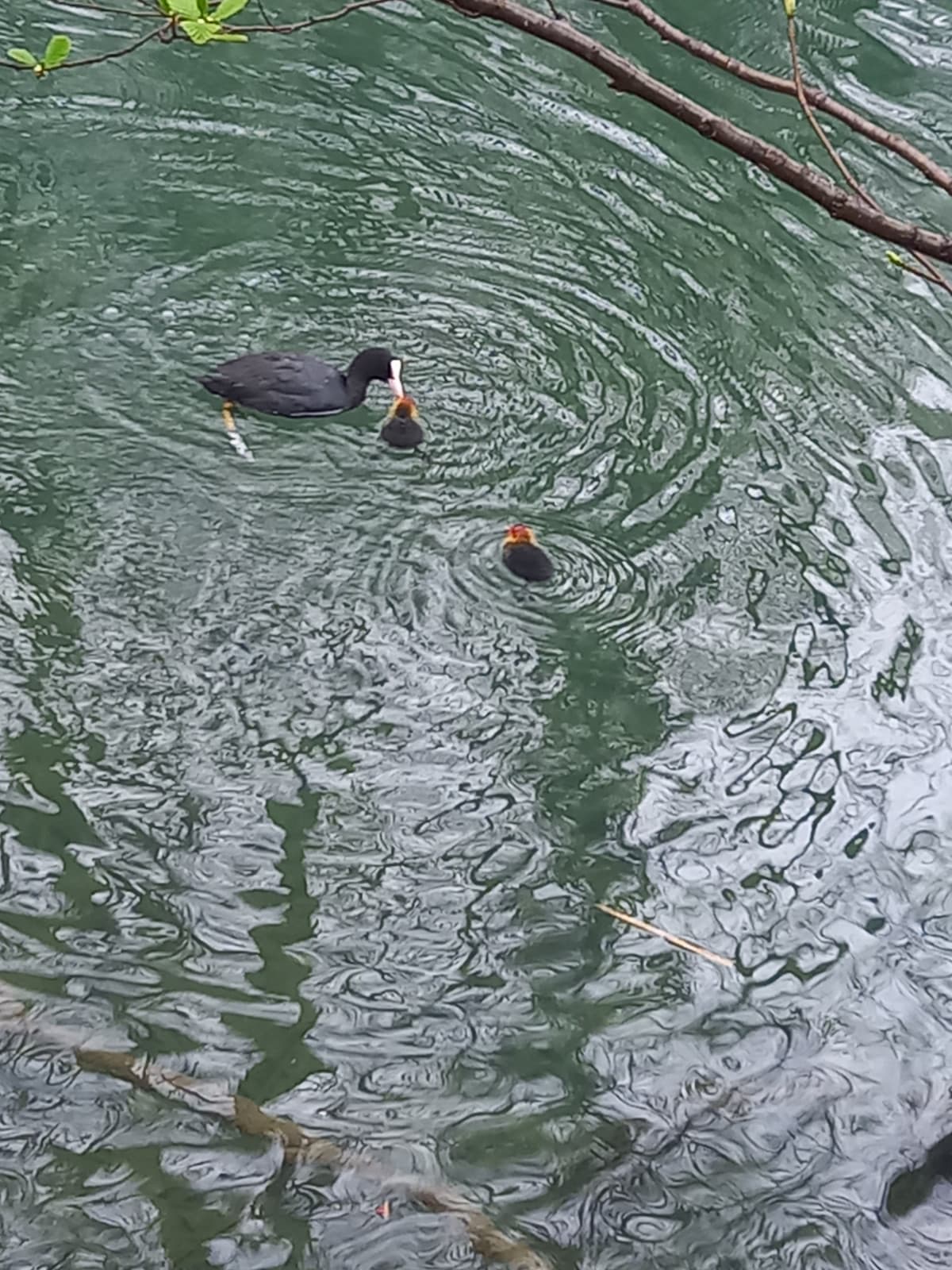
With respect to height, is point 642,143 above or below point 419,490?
above

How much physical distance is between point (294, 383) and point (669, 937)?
2.81 metres

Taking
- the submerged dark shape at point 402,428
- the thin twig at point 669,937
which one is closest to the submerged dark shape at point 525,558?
the submerged dark shape at point 402,428

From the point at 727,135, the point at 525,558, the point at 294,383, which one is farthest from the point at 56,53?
the point at 294,383

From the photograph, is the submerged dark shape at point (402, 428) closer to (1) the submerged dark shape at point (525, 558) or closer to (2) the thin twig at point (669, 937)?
(1) the submerged dark shape at point (525, 558)

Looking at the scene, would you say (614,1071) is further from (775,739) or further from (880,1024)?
(775,739)

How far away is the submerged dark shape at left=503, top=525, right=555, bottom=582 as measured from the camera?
5.63 metres

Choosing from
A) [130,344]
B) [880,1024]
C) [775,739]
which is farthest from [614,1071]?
[130,344]

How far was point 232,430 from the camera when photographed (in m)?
6.22

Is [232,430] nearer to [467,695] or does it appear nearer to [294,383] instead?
[294,383]

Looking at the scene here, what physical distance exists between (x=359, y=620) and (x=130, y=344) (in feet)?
6.36

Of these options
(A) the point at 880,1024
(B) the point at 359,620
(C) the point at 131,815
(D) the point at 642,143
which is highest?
(D) the point at 642,143

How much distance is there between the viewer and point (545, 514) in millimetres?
6031

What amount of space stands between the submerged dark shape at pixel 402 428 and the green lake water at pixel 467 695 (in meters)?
0.08

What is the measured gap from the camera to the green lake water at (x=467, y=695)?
156 inches
